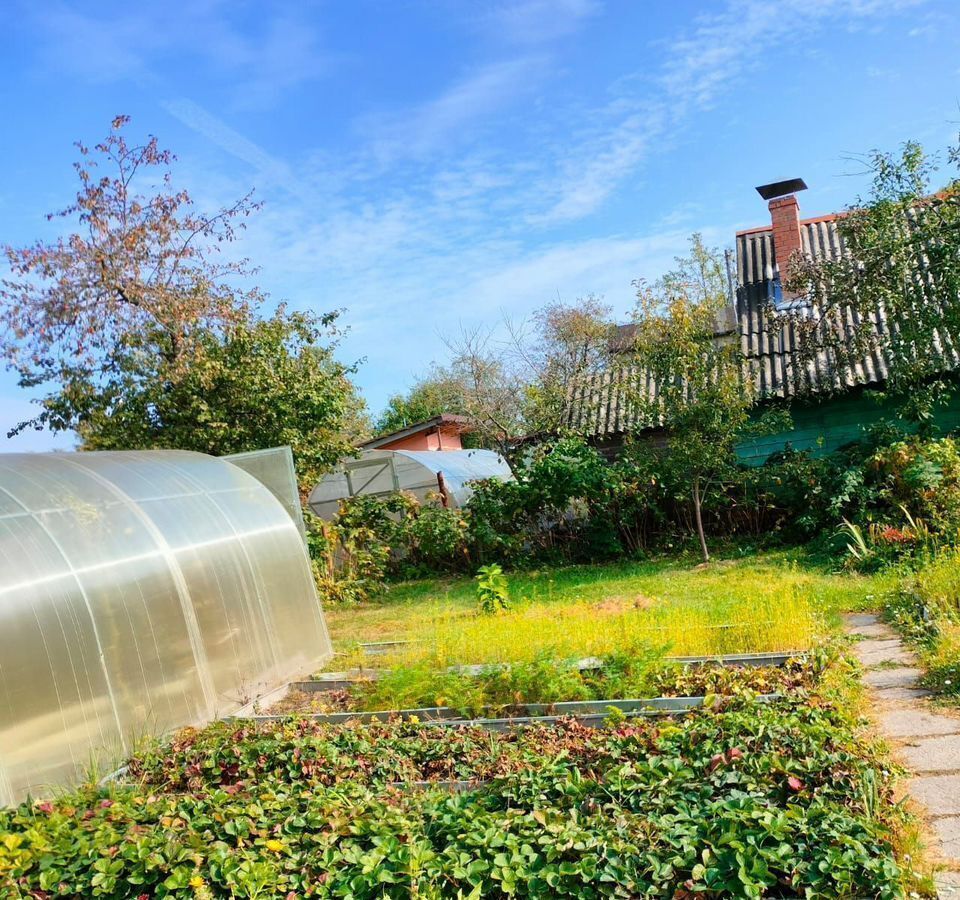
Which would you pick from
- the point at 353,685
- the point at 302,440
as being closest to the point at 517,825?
the point at 353,685

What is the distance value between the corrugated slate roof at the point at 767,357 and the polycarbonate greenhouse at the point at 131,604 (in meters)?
7.44

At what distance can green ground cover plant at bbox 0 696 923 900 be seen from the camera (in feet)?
10.9

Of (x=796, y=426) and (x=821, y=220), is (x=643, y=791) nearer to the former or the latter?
(x=796, y=426)

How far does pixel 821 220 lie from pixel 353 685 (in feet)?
56.9

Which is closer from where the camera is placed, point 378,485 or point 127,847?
point 127,847

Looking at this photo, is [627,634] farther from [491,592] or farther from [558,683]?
[491,592]

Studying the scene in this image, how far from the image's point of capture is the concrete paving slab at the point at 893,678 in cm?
605

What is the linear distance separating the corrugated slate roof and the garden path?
309 inches

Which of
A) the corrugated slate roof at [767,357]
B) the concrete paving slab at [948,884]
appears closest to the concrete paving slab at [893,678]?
the concrete paving slab at [948,884]

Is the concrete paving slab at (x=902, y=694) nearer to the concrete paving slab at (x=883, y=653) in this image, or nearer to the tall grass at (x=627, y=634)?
the concrete paving slab at (x=883, y=653)

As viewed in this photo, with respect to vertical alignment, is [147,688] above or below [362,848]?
above

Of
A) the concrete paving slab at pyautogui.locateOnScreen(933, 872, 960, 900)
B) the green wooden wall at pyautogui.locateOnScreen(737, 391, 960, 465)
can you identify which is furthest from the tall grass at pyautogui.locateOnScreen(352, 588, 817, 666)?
the green wooden wall at pyautogui.locateOnScreen(737, 391, 960, 465)

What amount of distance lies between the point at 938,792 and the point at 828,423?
43.3 ft

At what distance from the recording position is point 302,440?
14352 mm
